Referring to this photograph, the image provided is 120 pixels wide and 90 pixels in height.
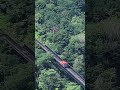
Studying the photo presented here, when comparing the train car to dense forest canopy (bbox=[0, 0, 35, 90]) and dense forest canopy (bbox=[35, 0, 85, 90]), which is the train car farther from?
dense forest canopy (bbox=[0, 0, 35, 90])

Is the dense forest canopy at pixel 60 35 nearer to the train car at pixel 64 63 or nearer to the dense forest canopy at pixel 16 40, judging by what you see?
the train car at pixel 64 63

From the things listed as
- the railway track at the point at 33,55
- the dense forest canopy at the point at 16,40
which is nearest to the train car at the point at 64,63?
the railway track at the point at 33,55

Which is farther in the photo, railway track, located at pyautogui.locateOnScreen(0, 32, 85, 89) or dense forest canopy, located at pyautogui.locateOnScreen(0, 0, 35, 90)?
dense forest canopy, located at pyautogui.locateOnScreen(0, 0, 35, 90)

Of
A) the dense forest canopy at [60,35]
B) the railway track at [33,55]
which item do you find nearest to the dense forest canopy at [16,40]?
the railway track at [33,55]

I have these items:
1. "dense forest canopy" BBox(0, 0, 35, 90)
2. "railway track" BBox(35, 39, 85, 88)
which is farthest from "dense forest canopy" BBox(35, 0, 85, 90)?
"dense forest canopy" BBox(0, 0, 35, 90)

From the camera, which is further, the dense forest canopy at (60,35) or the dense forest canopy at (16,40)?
the dense forest canopy at (16,40)

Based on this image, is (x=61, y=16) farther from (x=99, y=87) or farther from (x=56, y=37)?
(x=99, y=87)

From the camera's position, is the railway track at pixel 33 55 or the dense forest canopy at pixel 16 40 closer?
the railway track at pixel 33 55

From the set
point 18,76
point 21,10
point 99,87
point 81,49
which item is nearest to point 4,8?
point 21,10

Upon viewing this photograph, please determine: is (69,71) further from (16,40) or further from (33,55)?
(16,40)
